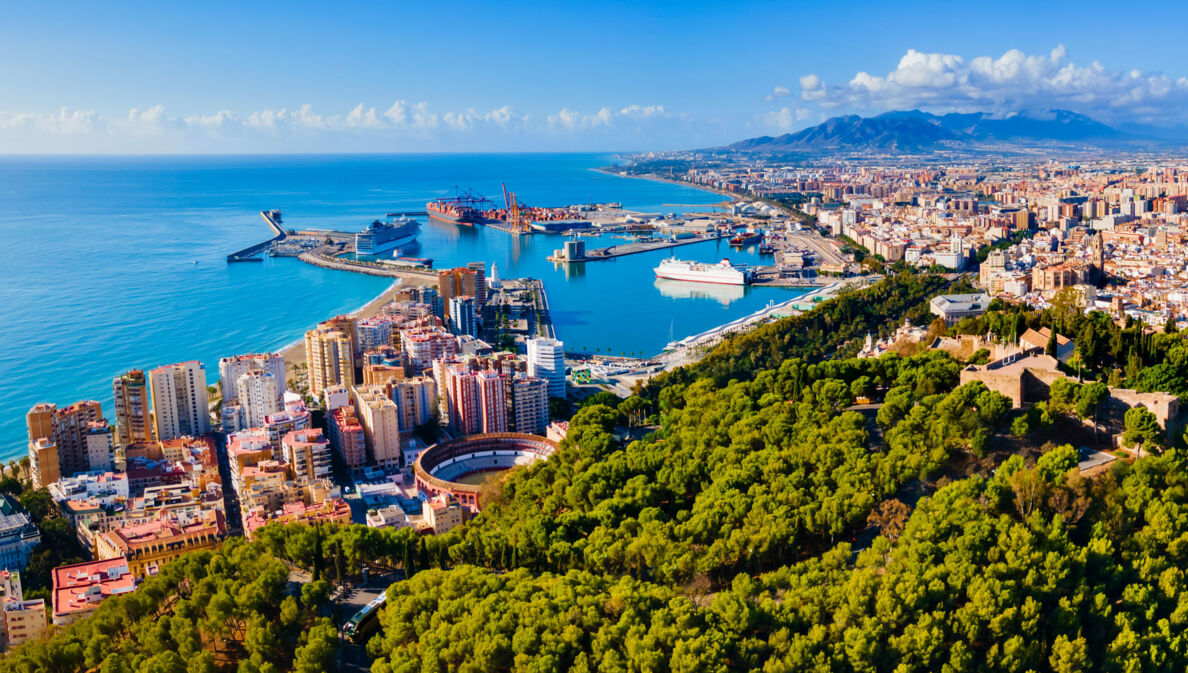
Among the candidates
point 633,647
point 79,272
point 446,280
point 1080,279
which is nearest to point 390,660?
point 633,647

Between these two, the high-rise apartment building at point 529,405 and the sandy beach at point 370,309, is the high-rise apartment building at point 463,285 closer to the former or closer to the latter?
the sandy beach at point 370,309

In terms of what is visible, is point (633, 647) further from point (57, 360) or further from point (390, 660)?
point (57, 360)

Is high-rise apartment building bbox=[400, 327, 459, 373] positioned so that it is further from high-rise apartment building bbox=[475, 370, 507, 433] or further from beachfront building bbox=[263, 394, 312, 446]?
beachfront building bbox=[263, 394, 312, 446]

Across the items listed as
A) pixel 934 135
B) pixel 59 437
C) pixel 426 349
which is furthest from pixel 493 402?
pixel 934 135

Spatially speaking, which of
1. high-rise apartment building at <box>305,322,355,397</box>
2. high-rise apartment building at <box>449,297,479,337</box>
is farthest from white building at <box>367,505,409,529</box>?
high-rise apartment building at <box>449,297,479,337</box>

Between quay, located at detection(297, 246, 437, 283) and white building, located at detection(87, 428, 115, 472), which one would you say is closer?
white building, located at detection(87, 428, 115, 472)

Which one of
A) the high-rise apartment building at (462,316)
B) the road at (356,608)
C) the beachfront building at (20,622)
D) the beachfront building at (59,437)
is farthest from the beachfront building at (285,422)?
the high-rise apartment building at (462,316)
